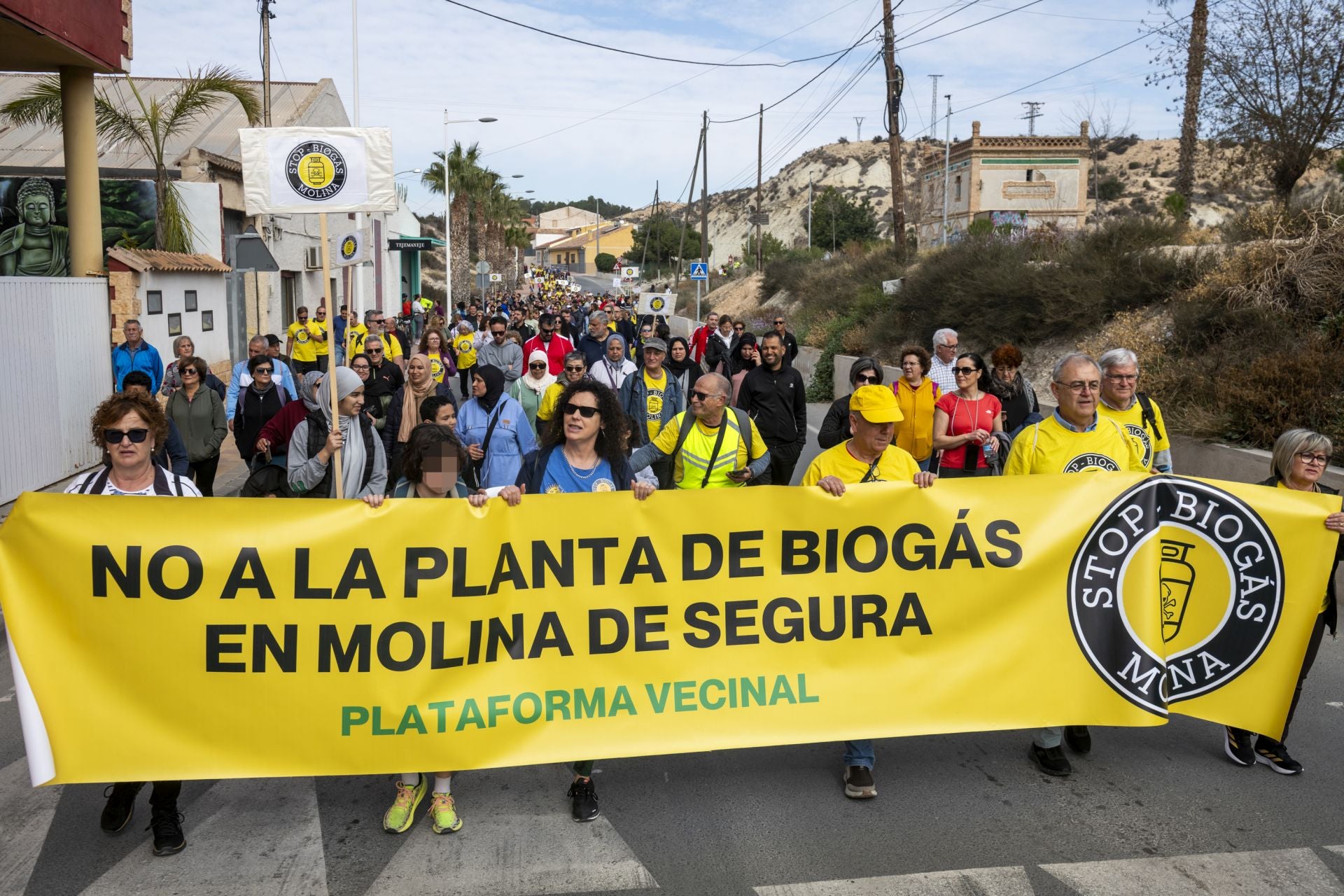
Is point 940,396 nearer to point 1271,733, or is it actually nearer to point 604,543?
point 1271,733

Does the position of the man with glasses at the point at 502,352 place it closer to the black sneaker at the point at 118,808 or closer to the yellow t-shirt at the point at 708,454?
the yellow t-shirt at the point at 708,454

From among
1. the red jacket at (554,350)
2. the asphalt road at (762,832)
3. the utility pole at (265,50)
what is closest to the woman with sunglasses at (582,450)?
the asphalt road at (762,832)

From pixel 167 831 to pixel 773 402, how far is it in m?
5.79

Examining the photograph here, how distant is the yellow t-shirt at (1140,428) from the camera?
5711 mm

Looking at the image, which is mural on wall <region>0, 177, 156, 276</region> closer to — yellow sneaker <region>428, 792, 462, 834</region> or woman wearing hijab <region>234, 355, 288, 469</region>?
woman wearing hijab <region>234, 355, 288, 469</region>

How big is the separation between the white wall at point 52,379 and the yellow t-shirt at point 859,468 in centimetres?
890

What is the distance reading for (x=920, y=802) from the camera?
466 cm

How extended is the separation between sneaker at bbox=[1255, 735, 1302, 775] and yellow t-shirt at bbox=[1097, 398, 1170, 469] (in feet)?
4.55

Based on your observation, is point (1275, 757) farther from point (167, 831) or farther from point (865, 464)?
point (167, 831)

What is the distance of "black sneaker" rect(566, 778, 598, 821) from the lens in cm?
450

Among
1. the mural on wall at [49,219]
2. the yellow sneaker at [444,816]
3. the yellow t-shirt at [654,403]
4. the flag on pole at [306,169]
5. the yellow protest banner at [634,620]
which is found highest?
the mural on wall at [49,219]

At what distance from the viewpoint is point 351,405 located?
645 cm

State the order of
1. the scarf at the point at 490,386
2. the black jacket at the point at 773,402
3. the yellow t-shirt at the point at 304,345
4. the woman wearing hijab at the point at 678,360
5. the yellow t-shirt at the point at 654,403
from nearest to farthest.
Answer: the scarf at the point at 490,386, the black jacket at the point at 773,402, the yellow t-shirt at the point at 654,403, the woman wearing hijab at the point at 678,360, the yellow t-shirt at the point at 304,345

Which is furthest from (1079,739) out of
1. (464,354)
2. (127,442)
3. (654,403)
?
(464,354)
